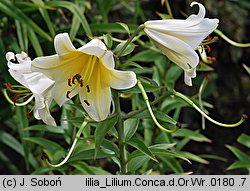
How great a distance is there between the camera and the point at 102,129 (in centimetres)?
106

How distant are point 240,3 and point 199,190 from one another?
1574 mm

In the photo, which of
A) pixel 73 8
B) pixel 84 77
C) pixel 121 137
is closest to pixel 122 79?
pixel 84 77

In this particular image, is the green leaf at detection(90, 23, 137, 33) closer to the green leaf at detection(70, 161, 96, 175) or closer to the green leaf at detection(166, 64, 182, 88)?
the green leaf at detection(166, 64, 182, 88)

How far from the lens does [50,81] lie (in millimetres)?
1055

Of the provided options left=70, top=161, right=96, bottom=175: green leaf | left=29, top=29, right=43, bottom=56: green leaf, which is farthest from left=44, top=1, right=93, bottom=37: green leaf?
left=70, top=161, right=96, bottom=175: green leaf

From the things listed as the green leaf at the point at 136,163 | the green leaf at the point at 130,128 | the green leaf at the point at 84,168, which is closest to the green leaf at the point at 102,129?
the green leaf at the point at 130,128

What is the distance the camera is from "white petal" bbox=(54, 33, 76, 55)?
3.21ft

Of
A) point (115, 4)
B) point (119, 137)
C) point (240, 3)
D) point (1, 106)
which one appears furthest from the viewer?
point (240, 3)

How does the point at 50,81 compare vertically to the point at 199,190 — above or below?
above

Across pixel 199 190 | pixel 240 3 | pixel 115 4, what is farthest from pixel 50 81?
pixel 240 3

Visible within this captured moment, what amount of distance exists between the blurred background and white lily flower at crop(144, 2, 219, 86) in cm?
75

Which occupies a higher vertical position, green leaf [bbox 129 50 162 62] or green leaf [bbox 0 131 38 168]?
green leaf [bbox 129 50 162 62]

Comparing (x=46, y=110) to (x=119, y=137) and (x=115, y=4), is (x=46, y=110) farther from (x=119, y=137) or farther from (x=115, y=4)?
(x=115, y=4)

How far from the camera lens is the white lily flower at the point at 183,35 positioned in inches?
39.7
